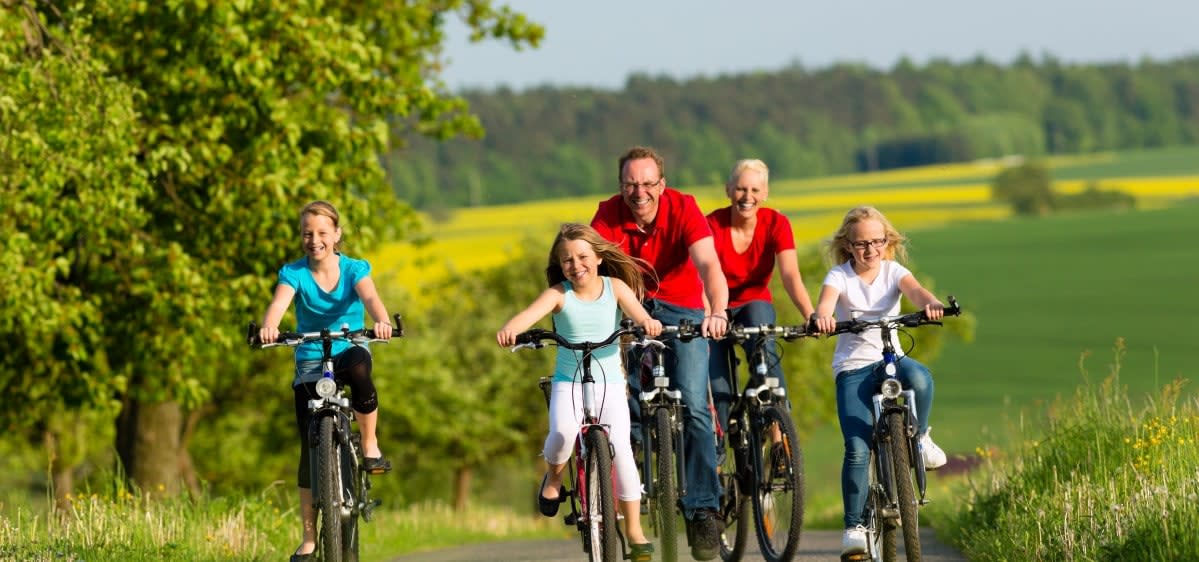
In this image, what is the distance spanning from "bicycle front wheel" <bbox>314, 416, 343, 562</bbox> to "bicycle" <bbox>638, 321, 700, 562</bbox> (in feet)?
4.77

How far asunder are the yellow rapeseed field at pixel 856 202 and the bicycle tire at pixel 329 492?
70.2 meters

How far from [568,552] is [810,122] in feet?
413

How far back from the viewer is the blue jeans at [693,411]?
8609 millimetres

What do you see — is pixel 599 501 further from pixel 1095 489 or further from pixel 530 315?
pixel 1095 489

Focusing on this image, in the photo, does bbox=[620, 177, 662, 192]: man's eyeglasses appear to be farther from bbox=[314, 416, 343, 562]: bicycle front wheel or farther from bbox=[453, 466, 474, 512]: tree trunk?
bbox=[453, 466, 474, 512]: tree trunk

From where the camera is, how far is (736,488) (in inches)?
354

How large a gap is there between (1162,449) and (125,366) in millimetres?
13328

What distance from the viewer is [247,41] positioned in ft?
56.1

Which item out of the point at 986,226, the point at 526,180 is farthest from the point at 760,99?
the point at 986,226

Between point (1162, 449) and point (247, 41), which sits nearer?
point (1162, 449)

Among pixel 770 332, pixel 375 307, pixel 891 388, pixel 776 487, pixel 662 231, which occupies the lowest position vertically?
pixel 776 487

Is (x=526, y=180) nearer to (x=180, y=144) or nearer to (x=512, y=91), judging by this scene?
(x=512, y=91)

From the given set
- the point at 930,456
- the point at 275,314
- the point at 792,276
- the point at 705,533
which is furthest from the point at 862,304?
the point at 275,314

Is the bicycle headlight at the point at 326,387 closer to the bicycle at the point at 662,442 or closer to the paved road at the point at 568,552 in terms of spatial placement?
the bicycle at the point at 662,442
